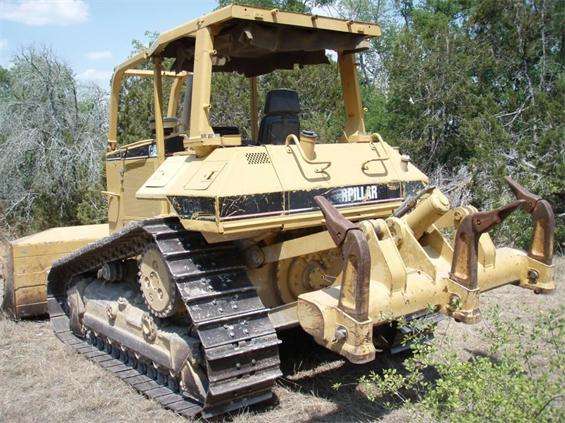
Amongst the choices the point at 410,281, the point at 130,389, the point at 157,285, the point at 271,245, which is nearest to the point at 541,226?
the point at 410,281

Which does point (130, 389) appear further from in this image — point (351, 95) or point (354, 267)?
point (351, 95)

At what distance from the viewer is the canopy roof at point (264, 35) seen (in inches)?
181

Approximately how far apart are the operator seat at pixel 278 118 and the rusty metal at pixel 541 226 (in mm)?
2106

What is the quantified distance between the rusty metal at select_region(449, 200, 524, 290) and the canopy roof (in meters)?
2.03

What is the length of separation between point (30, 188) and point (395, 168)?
1062cm

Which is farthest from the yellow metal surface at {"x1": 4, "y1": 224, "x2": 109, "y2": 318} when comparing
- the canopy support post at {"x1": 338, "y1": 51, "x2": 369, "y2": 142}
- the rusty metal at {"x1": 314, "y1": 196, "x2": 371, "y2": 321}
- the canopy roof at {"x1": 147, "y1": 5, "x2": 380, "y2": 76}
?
the rusty metal at {"x1": 314, "y1": 196, "x2": 371, "y2": 321}

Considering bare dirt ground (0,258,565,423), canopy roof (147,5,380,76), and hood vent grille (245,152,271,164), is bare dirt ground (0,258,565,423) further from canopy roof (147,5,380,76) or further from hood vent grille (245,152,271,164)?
canopy roof (147,5,380,76)

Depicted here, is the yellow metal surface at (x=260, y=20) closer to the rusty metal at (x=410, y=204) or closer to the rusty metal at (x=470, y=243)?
the rusty metal at (x=410, y=204)

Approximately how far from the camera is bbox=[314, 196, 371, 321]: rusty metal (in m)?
3.49

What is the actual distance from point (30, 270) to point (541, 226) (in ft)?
18.7

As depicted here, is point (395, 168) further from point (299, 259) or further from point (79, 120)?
point (79, 120)

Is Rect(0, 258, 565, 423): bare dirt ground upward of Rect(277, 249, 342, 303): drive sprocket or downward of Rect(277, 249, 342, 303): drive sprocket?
downward

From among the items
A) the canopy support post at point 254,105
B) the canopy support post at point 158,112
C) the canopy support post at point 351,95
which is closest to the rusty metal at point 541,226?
the canopy support post at point 351,95

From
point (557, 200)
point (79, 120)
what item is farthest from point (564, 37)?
point (79, 120)
